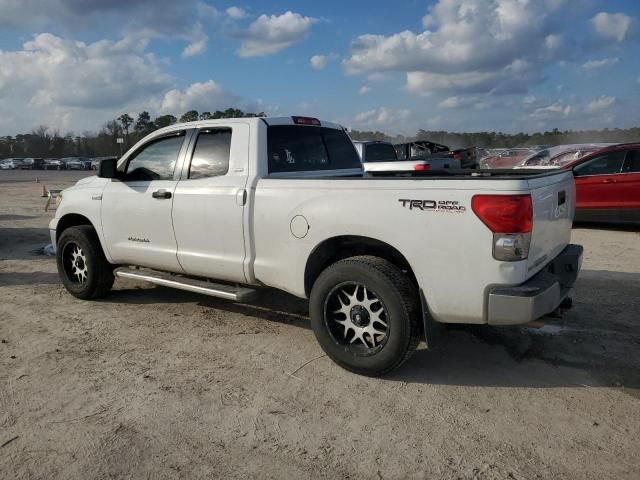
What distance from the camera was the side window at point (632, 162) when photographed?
9.66 metres

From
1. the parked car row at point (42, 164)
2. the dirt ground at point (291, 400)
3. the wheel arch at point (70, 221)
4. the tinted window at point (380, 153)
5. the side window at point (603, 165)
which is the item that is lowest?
the dirt ground at point (291, 400)

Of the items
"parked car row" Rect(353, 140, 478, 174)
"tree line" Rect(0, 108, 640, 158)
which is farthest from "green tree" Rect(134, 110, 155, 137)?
"parked car row" Rect(353, 140, 478, 174)

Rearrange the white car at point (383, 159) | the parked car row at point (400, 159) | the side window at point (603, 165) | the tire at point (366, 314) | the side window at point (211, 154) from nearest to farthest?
the tire at point (366, 314), the side window at point (211, 154), the side window at point (603, 165), the parked car row at point (400, 159), the white car at point (383, 159)

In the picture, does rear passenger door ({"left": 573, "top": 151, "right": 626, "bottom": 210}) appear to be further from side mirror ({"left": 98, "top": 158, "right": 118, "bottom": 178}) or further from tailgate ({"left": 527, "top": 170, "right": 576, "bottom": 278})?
side mirror ({"left": 98, "top": 158, "right": 118, "bottom": 178})

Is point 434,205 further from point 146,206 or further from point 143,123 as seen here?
point 143,123

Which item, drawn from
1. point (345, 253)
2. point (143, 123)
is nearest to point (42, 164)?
point (143, 123)

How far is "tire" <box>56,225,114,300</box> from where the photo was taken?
226 inches

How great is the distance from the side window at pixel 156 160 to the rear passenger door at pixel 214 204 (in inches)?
8.9

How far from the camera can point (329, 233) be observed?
12.9ft

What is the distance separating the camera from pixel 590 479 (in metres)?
2.67

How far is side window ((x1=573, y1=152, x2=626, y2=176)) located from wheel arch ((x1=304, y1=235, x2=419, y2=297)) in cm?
783

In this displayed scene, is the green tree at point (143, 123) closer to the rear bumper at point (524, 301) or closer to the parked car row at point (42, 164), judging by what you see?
the parked car row at point (42, 164)

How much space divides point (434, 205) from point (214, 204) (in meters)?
2.07

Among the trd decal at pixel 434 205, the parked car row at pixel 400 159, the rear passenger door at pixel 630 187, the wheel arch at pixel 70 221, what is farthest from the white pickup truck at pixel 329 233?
the rear passenger door at pixel 630 187
